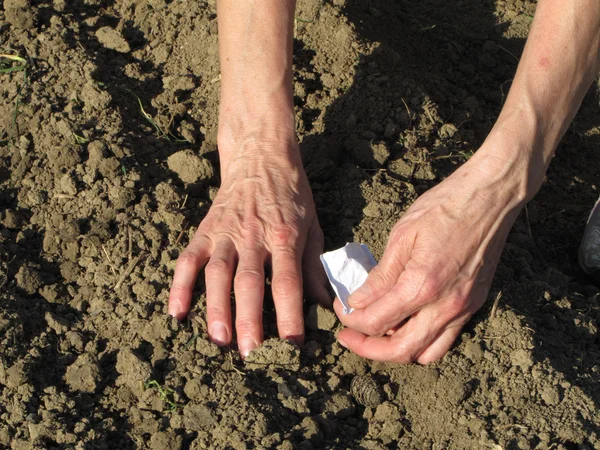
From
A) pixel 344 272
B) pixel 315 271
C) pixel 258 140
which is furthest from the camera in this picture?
pixel 258 140

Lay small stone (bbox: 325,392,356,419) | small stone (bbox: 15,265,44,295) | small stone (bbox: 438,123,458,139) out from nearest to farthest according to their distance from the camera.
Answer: small stone (bbox: 325,392,356,419), small stone (bbox: 15,265,44,295), small stone (bbox: 438,123,458,139)

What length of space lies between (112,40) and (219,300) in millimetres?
1830

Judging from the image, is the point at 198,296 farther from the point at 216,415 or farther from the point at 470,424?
the point at 470,424

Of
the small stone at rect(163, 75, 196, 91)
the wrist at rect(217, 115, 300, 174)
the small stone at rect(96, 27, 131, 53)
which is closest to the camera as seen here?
the wrist at rect(217, 115, 300, 174)

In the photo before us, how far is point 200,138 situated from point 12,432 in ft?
5.18

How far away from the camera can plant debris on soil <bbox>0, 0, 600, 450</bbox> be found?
2.63m

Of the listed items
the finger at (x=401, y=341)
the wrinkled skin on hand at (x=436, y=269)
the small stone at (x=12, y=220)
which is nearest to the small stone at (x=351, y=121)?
the wrinkled skin on hand at (x=436, y=269)

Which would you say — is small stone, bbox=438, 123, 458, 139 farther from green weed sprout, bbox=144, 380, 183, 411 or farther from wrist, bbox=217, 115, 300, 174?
green weed sprout, bbox=144, 380, 183, 411

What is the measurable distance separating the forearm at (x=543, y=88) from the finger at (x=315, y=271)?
701 millimetres

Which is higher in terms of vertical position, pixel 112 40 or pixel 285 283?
pixel 112 40

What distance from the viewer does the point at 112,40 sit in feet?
13.2

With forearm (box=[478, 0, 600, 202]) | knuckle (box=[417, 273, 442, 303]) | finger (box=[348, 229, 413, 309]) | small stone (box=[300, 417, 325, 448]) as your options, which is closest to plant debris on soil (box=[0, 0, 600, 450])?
small stone (box=[300, 417, 325, 448])

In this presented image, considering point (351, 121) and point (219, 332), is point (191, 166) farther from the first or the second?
point (219, 332)

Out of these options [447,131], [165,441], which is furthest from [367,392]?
[447,131]
